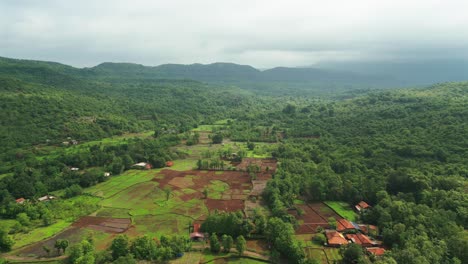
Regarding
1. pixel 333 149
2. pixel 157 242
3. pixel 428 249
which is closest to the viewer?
pixel 428 249

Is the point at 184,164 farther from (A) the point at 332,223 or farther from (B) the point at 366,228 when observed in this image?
(B) the point at 366,228

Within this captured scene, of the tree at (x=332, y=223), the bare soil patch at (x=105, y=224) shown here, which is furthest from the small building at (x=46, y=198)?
the tree at (x=332, y=223)

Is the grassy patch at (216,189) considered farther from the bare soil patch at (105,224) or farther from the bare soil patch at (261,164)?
the bare soil patch at (105,224)

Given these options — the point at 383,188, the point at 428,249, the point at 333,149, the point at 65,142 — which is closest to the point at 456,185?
the point at 383,188

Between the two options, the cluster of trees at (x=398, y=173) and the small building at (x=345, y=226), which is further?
the small building at (x=345, y=226)

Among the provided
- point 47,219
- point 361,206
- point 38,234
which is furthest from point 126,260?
point 361,206

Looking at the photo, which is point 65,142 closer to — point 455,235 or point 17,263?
point 17,263

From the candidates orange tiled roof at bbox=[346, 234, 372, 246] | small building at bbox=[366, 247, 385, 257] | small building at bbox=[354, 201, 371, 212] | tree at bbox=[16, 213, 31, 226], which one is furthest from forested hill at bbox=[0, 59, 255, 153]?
small building at bbox=[366, 247, 385, 257]
